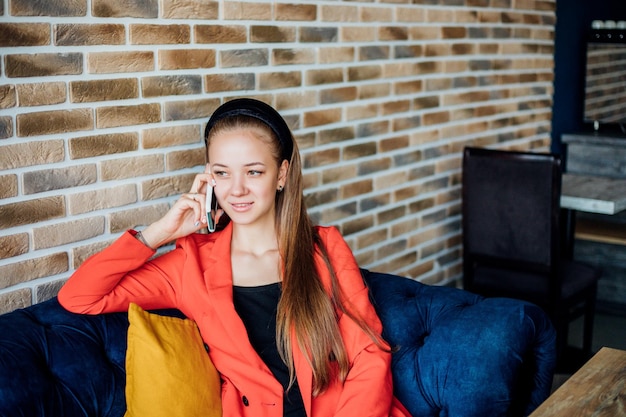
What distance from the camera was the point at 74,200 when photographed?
6.78 feet

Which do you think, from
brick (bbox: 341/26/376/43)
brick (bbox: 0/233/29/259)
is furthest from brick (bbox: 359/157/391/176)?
brick (bbox: 0/233/29/259)

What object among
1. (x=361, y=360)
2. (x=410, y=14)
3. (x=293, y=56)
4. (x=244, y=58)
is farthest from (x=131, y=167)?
(x=410, y=14)

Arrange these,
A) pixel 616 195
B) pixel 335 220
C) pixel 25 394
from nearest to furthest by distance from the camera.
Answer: pixel 25 394 < pixel 335 220 < pixel 616 195

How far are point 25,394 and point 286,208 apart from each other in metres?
0.81

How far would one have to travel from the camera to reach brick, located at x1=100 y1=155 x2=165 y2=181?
6.98ft

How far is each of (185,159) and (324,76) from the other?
71 cm

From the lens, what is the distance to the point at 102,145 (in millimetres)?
2102

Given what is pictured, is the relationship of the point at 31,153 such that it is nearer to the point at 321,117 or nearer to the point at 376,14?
the point at 321,117

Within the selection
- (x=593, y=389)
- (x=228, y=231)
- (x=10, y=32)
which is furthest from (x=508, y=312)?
(x=10, y=32)

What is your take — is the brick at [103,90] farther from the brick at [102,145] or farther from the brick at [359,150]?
the brick at [359,150]

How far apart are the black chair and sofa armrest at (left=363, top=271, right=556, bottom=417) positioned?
43.7 inches

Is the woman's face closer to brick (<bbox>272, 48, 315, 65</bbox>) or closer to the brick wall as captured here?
the brick wall

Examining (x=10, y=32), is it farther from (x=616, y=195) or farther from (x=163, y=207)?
(x=616, y=195)

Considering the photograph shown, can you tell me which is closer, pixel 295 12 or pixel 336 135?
pixel 295 12
